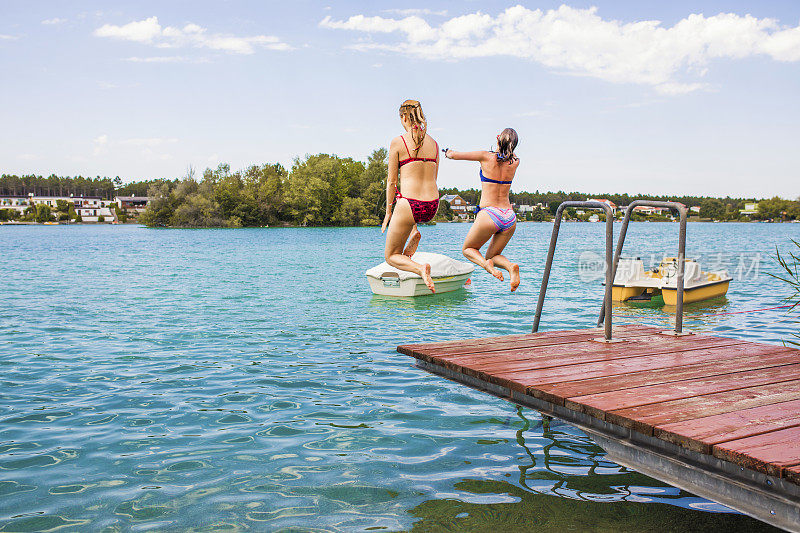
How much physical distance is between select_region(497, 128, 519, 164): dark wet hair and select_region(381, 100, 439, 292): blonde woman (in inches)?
21.0

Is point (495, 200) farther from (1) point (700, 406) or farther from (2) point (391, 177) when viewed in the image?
(1) point (700, 406)

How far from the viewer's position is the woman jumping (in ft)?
18.4

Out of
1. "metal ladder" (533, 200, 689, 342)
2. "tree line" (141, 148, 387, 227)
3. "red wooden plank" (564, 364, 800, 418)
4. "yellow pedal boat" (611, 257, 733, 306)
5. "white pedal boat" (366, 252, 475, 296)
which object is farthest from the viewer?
"tree line" (141, 148, 387, 227)

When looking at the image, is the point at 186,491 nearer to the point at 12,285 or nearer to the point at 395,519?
the point at 395,519

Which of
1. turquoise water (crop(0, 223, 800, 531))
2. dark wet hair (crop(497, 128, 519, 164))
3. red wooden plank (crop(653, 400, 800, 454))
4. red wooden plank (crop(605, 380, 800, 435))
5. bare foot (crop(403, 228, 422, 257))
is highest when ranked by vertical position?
dark wet hair (crop(497, 128, 519, 164))

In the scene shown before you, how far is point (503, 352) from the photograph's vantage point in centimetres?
732

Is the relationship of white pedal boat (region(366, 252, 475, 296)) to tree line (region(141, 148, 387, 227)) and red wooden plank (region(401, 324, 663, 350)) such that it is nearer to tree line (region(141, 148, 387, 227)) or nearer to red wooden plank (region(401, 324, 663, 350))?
red wooden plank (region(401, 324, 663, 350))

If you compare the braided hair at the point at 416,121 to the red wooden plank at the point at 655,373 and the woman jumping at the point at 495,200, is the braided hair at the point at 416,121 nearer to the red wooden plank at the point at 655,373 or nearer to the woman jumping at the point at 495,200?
the woman jumping at the point at 495,200

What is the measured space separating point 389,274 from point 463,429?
1622 centimetres

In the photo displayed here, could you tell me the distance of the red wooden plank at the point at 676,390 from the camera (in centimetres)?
528

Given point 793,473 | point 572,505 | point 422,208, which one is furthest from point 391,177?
point 572,505

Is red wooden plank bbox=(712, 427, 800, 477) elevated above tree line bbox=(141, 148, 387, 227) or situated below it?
below

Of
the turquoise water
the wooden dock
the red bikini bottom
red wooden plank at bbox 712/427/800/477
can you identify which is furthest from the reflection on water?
the red bikini bottom

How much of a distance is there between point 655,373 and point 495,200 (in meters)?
2.34
